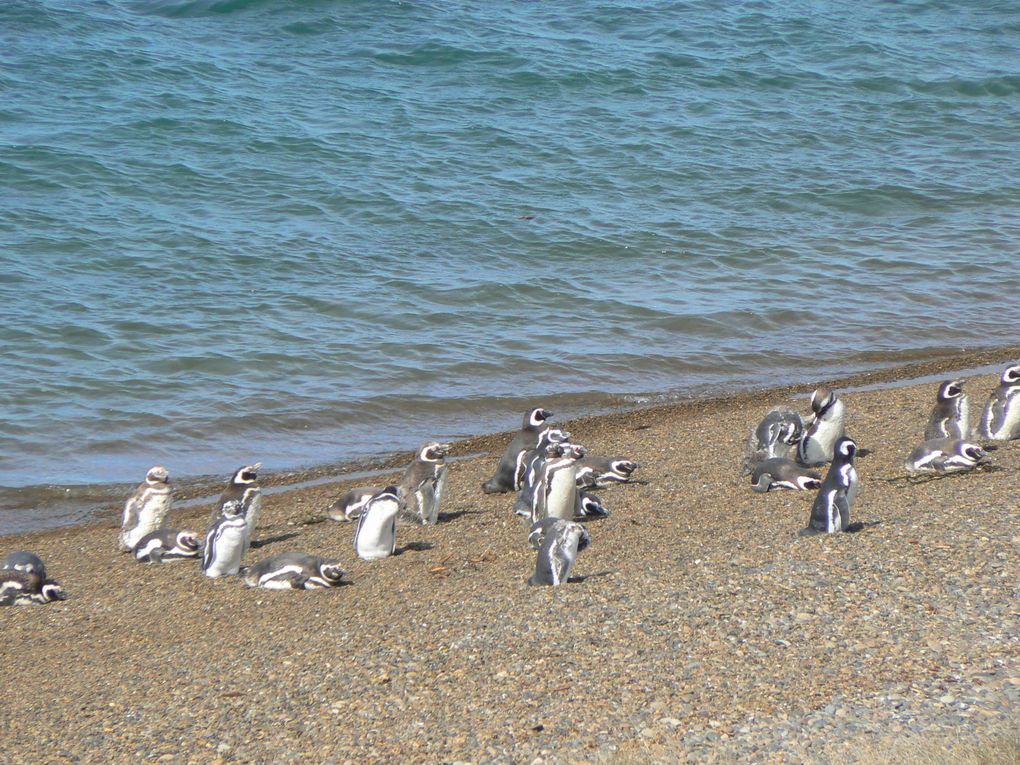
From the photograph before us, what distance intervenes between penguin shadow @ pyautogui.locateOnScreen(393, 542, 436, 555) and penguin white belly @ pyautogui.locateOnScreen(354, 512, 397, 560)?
7 centimetres

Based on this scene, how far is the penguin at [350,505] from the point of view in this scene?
34.5 ft

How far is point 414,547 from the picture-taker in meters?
9.57

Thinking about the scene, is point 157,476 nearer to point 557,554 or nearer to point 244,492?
point 244,492

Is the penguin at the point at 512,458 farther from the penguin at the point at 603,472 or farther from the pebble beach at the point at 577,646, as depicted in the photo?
the pebble beach at the point at 577,646

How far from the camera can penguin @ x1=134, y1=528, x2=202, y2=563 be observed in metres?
9.75

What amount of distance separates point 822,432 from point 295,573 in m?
4.69

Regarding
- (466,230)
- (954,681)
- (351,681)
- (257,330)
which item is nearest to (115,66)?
(466,230)

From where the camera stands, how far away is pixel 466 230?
781 inches

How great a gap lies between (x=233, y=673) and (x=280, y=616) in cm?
111

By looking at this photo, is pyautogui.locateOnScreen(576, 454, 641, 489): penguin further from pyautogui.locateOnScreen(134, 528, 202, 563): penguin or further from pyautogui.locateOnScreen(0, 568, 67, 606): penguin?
pyautogui.locateOnScreen(0, 568, 67, 606): penguin

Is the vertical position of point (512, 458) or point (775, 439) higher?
point (775, 439)

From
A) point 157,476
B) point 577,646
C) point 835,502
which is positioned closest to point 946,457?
point 835,502

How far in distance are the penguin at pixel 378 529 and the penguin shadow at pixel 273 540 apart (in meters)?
1.06

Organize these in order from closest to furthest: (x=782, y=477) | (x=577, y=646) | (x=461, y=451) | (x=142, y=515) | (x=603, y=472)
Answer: (x=577, y=646) → (x=782, y=477) → (x=142, y=515) → (x=603, y=472) → (x=461, y=451)
